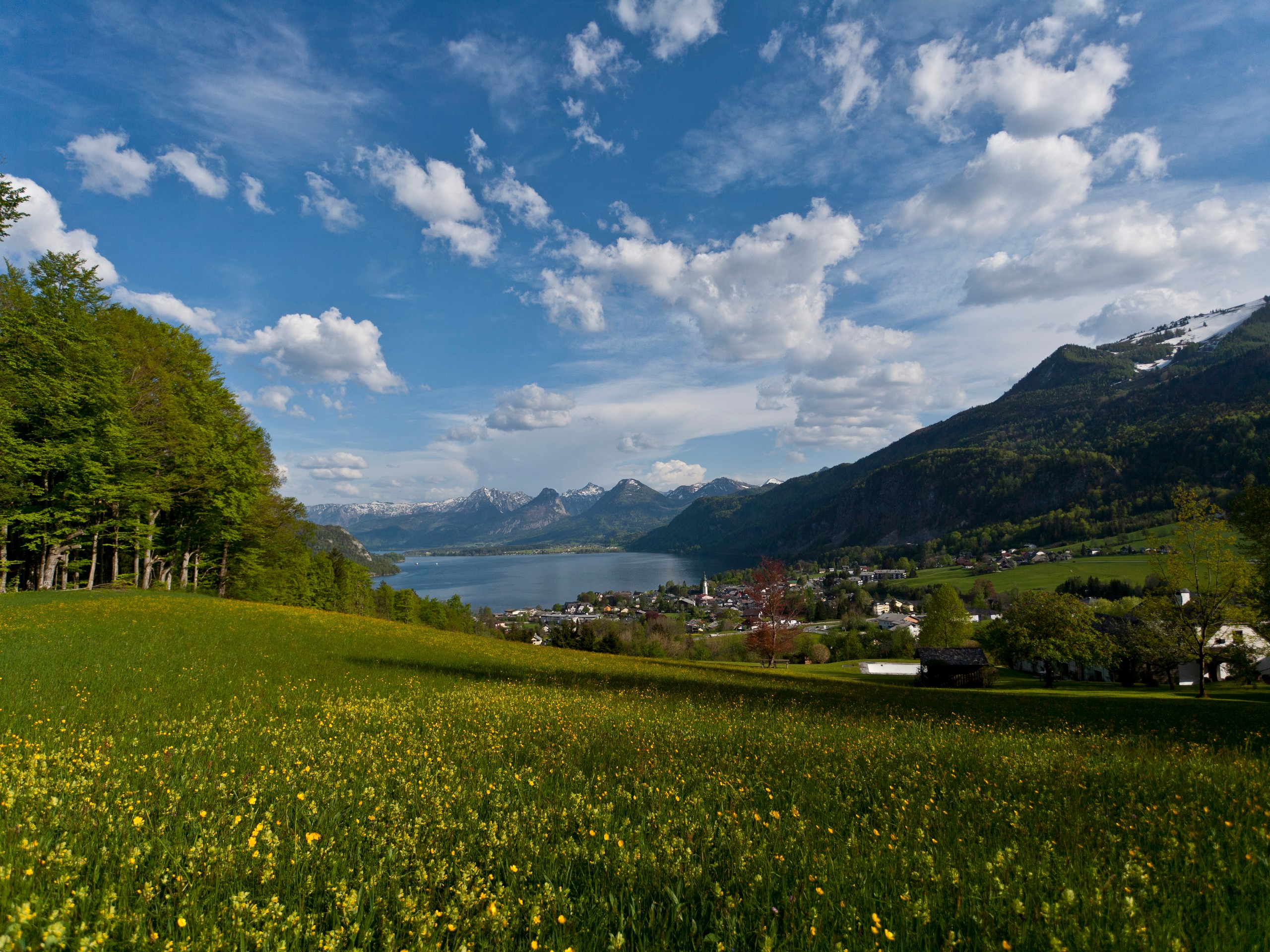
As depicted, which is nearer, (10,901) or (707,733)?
(10,901)

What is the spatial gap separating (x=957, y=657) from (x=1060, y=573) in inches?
4423

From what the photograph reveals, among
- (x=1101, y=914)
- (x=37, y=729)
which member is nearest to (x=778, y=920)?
(x=1101, y=914)

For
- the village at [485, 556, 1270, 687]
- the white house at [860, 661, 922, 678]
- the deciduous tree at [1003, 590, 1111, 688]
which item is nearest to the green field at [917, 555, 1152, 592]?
the village at [485, 556, 1270, 687]

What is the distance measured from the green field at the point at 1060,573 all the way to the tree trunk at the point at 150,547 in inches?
5213

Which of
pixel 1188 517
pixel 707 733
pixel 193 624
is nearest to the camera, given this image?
pixel 707 733

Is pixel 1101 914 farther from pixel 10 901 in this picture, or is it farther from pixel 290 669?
pixel 290 669

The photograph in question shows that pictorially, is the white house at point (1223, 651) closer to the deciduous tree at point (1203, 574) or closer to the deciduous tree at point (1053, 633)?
the deciduous tree at point (1203, 574)

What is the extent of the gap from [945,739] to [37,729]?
13.3 metres

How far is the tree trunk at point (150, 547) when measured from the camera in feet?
115

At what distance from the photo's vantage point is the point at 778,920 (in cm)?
330

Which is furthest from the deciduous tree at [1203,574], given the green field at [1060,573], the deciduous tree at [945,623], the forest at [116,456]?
the green field at [1060,573]

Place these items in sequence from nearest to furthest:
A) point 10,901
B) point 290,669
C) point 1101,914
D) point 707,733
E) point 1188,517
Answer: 1. point 10,901
2. point 1101,914
3. point 707,733
4. point 290,669
5. point 1188,517

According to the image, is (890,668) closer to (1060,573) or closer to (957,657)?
(957,657)

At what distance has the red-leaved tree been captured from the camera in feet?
156
